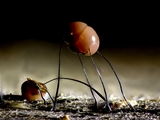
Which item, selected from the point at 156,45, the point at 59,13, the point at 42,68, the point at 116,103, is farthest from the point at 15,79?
the point at 116,103

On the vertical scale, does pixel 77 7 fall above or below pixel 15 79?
above

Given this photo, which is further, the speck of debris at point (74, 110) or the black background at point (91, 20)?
the black background at point (91, 20)

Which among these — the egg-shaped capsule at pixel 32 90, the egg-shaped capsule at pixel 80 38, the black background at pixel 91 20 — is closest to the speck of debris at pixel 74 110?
the egg-shaped capsule at pixel 32 90

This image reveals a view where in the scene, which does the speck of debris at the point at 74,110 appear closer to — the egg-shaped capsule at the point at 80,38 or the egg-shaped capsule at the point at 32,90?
the egg-shaped capsule at the point at 32,90

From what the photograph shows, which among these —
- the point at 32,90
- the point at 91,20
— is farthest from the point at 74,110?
the point at 91,20

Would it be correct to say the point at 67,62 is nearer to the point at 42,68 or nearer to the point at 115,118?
the point at 42,68

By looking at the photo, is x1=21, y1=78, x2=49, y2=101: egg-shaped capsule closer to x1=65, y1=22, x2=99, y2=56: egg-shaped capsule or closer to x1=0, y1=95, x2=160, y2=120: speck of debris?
x1=0, y1=95, x2=160, y2=120: speck of debris

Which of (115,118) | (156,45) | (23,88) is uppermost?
(156,45)

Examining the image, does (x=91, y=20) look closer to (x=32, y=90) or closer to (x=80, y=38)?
(x=32, y=90)

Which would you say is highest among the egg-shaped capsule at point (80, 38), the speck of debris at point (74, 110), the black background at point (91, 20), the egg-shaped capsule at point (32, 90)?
the black background at point (91, 20)
